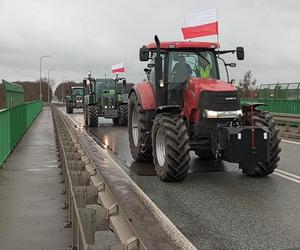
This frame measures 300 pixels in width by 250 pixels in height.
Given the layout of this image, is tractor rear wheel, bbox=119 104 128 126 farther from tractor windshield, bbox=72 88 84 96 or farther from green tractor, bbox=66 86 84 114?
tractor windshield, bbox=72 88 84 96

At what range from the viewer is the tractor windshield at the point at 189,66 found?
10047 millimetres

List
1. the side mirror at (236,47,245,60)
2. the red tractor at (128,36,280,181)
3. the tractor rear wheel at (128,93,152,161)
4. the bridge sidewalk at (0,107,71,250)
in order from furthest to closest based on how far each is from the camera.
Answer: the tractor rear wheel at (128,93,152,161) < the side mirror at (236,47,245,60) < the red tractor at (128,36,280,181) < the bridge sidewalk at (0,107,71,250)

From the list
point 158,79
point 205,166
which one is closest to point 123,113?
point 205,166

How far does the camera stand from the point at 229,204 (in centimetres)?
713

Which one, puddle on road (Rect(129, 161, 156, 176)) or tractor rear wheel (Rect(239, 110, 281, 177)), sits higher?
tractor rear wheel (Rect(239, 110, 281, 177))

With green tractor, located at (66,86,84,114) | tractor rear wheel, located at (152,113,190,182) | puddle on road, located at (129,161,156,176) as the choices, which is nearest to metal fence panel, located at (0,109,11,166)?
puddle on road, located at (129,161,156,176)

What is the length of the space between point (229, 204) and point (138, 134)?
4.41 m

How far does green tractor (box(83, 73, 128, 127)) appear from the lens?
24.8 metres

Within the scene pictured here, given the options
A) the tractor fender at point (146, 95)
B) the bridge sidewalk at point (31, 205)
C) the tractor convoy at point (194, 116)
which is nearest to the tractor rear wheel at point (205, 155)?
the tractor convoy at point (194, 116)

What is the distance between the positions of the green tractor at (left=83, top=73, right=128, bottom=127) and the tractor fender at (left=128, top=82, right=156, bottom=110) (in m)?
13.4

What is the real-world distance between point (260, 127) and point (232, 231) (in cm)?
325

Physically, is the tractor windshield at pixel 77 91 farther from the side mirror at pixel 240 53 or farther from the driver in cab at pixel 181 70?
the side mirror at pixel 240 53

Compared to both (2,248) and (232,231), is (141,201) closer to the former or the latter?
(232,231)

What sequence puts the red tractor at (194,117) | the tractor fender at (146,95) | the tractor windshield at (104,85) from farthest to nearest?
1. the tractor windshield at (104,85)
2. the tractor fender at (146,95)
3. the red tractor at (194,117)
